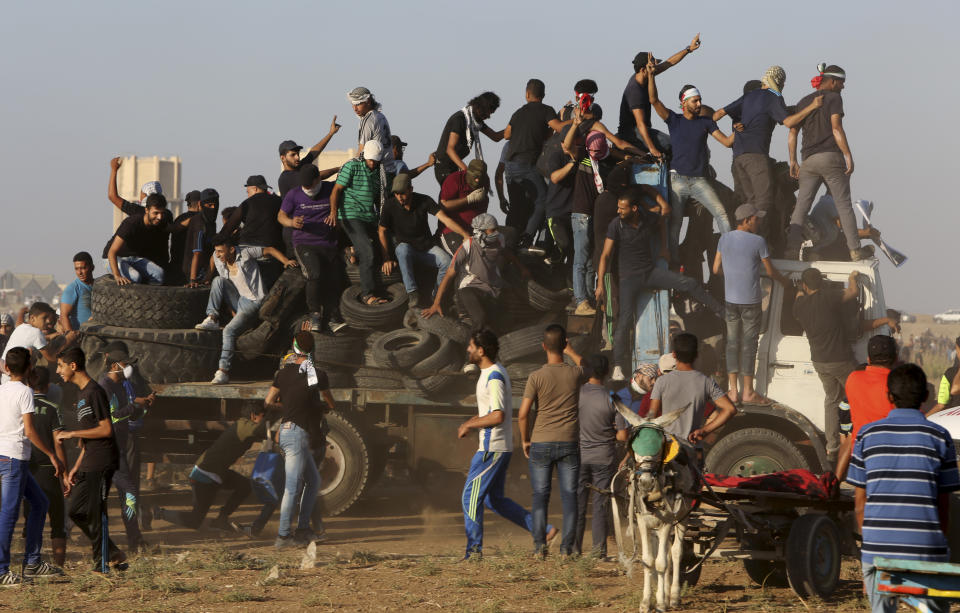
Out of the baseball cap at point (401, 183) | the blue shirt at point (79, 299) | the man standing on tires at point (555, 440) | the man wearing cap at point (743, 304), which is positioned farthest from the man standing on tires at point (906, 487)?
the blue shirt at point (79, 299)

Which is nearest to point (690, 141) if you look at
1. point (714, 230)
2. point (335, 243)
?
point (714, 230)

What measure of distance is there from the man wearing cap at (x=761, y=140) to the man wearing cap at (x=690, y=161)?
0.77 ft

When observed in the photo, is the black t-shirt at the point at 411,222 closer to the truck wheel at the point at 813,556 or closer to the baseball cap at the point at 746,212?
the baseball cap at the point at 746,212

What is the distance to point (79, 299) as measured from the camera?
12891 millimetres

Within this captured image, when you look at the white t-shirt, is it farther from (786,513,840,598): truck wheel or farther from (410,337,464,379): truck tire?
(786,513,840,598): truck wheel

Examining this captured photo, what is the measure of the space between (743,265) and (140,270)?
6572 millimetres

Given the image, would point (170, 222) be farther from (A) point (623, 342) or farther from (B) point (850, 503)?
(B) point (850, 503)

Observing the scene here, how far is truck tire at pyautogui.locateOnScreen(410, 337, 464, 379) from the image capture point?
11.6m

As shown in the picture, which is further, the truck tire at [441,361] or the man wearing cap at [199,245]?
the man wearing cap at [199,245]

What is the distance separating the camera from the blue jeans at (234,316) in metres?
12.2

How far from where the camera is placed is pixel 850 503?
7965 millimetres

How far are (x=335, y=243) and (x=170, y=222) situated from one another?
7.03 feet

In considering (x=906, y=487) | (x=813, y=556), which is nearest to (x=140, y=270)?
(x=813, y=556)

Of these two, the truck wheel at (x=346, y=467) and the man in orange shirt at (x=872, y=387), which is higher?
the man in orange shirt at (x=872, y=387)
